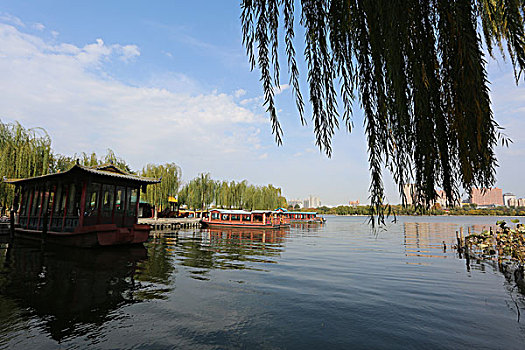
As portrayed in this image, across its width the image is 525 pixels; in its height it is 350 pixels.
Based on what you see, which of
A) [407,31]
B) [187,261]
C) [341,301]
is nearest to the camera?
[407,31]

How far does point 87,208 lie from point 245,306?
13137 millimetres

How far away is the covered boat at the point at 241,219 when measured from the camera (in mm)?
39469

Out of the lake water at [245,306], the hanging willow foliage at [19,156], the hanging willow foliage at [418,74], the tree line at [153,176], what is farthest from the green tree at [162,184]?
the hanging willow foliage at [418,74]

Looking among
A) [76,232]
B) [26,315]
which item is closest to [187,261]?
[76,232]

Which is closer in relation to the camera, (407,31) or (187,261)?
(407,31)

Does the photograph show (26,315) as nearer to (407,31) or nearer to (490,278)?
(407,31)

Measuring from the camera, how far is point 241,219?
41281 mm

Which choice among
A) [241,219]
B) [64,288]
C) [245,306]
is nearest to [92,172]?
[64,288]

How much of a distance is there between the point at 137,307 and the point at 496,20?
337 inches

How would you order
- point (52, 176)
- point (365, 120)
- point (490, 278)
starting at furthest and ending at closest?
point (52, 176)
point (490, 278)
point (365, 120)

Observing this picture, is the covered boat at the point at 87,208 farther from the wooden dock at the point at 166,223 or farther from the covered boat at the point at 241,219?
the covered boat at the point at 241,219

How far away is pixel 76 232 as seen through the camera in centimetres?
1551

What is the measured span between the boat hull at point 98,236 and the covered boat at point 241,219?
21756mm

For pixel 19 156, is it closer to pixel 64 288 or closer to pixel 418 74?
pixel 64 288
